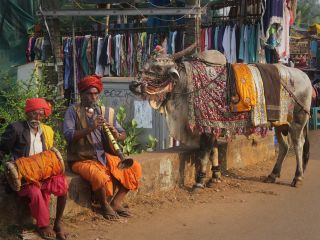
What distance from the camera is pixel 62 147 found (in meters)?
6.97

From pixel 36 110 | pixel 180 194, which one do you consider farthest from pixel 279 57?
pixel 36 110

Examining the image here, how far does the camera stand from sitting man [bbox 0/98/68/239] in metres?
4.90

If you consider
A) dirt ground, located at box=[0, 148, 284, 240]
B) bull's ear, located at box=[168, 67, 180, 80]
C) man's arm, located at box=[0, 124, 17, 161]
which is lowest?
dirt ground, located at box=[0, 148, 284, 240]

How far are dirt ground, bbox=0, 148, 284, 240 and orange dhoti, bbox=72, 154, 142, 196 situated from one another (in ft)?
1.17

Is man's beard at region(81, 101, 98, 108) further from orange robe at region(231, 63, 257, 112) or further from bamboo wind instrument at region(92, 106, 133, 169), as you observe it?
orange robe at region(231, 63, 257, 112)

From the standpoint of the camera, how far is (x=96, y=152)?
5762 millimetres

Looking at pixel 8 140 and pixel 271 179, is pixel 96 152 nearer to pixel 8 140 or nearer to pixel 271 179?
pixel 8 140

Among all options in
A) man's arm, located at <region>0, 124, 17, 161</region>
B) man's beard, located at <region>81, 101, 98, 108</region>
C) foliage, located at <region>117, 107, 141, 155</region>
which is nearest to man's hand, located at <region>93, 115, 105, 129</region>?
man's beard, located at <region>81, 101, 98, 108</region>

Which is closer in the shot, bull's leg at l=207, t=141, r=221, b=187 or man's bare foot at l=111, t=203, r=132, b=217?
man's bare foot at l=111, t=203, r=132, b=217

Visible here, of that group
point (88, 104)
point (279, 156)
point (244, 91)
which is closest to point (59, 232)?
point (88, 104)

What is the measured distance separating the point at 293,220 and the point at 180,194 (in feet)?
5.17

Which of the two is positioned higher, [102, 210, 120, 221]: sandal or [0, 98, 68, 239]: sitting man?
[0, 98, 68, 239]: sitting man

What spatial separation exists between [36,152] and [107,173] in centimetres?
92

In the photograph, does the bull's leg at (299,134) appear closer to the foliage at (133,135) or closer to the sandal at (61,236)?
the foliage at (133,135)
